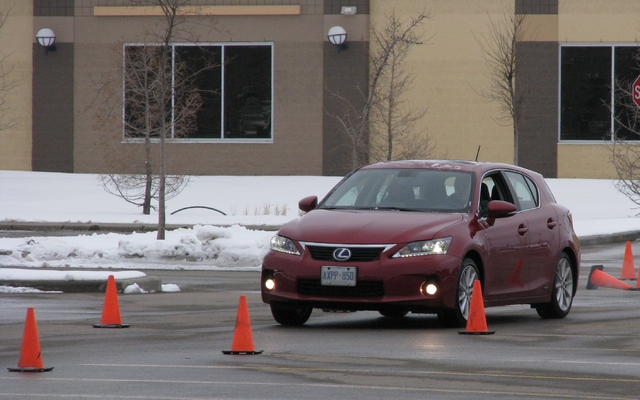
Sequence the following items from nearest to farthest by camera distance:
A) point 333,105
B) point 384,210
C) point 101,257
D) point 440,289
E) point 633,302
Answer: point 440,289 → point 384,210 → point 633,302 → point 101,257 → point 333,105

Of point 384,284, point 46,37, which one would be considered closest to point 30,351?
point 384,284

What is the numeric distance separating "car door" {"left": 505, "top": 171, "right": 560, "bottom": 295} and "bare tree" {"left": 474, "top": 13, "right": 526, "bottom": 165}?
23.1 m

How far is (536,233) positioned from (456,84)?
2558 cm

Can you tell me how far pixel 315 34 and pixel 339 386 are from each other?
101ft

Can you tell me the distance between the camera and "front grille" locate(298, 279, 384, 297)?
35.6ft

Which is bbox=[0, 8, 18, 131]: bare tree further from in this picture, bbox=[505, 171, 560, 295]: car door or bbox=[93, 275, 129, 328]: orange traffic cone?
bbox=[93, 275, 129, 328]: orange traffic cone

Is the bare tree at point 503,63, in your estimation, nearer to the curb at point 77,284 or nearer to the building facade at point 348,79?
the building facade at point 348,79

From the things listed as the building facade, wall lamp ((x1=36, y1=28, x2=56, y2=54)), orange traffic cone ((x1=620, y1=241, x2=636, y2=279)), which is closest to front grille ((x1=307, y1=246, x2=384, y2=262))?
orange traffic cone ((x1=620, y1=241, x2=636, y2=279))

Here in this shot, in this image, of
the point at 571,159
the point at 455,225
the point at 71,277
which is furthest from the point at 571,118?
the point at 455,225

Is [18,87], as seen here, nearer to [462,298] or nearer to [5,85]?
[5,85]

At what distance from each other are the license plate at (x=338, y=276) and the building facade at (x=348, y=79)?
2649cm

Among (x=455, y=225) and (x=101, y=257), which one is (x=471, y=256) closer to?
(x=455, y=225)

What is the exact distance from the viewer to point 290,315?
11.6m

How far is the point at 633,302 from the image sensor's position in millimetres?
14516
